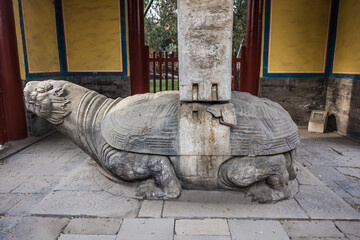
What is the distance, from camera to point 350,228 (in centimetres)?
250

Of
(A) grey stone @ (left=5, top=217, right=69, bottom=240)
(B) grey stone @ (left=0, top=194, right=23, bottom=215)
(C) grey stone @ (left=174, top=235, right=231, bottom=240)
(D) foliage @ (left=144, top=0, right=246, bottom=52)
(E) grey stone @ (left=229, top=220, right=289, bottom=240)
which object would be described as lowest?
(B) grey stone @ (left=0, top=194, right=23, bottom=215)

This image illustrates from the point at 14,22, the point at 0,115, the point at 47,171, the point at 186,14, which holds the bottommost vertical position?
the point at 47,171

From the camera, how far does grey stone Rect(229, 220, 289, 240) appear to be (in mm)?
2376

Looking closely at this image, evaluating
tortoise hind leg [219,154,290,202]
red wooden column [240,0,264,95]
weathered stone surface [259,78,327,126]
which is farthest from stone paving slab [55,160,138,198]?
weathered stone surface [259,78,327,126]

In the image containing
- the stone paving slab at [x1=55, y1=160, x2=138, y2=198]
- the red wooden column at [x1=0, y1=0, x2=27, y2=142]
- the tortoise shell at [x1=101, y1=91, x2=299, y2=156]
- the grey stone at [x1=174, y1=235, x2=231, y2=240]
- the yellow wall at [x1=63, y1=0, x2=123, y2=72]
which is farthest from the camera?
the yellow wall at [x1=63, y1=0, x2=123, y2=72]

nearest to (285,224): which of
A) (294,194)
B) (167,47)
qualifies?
(294,194)

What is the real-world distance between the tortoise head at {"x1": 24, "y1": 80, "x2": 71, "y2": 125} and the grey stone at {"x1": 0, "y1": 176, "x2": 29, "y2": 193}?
41.9 inches

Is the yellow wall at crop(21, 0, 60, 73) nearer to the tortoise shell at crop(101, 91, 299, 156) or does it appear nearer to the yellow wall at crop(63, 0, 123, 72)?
the yellow wall at crop(63, 0, 123, 72)

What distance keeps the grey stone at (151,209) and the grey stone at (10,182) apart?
1.83 metres

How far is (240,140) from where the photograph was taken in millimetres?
2775

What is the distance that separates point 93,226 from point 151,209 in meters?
0.59

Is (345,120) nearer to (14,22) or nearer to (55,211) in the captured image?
(55,211)

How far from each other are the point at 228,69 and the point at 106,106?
164 centimetres

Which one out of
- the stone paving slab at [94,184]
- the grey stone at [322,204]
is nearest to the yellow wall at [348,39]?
the grey stone at [322,204]
